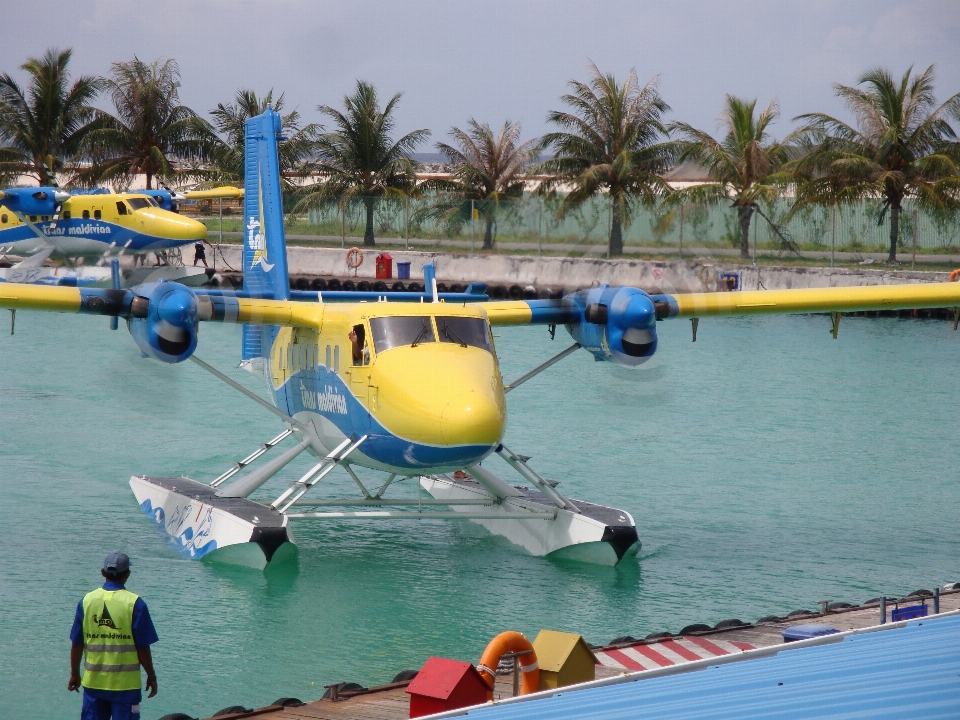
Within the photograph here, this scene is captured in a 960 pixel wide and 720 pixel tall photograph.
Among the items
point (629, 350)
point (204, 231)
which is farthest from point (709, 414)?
point (204, 231)

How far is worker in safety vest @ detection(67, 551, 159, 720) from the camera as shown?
712 centimetres

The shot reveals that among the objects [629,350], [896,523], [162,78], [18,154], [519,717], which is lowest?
[896,523]

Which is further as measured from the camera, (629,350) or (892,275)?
(892,275)

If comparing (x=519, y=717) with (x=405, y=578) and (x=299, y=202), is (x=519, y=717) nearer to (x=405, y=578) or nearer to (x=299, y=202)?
(x=405, y=578)

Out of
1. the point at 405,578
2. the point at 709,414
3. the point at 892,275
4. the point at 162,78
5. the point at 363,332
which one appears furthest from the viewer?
the point at 162,78

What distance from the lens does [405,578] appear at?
13.4m

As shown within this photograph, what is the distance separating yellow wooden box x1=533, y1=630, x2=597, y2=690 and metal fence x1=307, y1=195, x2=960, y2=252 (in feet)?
116

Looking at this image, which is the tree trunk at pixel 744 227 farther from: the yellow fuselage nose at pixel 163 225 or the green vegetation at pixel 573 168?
the yellow fuselage nose at pixel 163 225

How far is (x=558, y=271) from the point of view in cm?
4500

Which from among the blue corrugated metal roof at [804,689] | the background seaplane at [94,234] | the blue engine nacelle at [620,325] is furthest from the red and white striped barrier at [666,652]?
the background seaplane at [94,234]

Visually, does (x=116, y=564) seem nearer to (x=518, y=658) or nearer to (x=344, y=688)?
(x=344, y=688)

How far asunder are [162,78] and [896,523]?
4825 centimetres

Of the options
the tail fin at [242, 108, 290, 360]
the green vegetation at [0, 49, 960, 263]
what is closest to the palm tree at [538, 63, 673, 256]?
the green vegetation at [0, 49, 960, 263]

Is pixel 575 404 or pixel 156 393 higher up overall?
pixel 156 393
